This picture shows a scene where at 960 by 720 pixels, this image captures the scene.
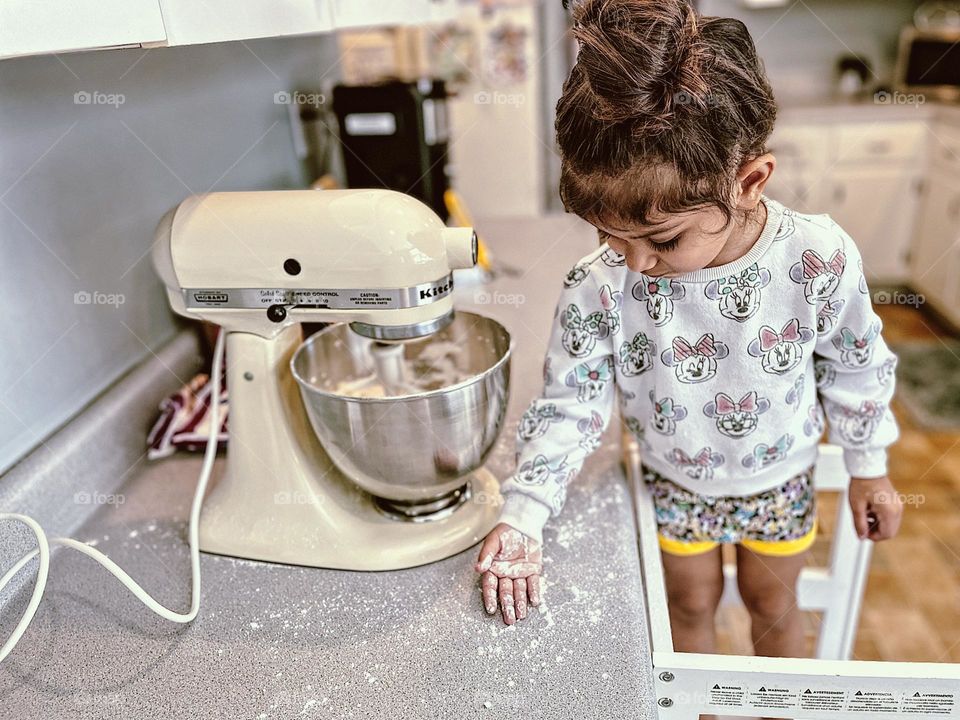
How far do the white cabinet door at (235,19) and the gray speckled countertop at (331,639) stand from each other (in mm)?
483

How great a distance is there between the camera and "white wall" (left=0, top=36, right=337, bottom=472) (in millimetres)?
764

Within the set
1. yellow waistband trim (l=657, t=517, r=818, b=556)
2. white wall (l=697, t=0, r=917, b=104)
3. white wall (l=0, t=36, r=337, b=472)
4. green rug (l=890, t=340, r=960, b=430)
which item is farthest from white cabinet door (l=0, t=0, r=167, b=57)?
white wall (l=697, t=0, r=917, b=104)

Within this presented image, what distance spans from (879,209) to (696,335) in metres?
2.96

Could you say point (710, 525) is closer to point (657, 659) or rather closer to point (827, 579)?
point (657, 659)

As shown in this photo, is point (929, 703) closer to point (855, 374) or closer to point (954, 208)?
point (855, 374)

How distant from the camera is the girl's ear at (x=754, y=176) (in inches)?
23.9

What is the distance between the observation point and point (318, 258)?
2.13 feet

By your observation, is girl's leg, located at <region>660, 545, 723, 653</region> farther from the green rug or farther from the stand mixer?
the green rug

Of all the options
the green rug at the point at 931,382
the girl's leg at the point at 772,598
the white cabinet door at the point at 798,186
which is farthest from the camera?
the white cabinet door at the point at 798,186
